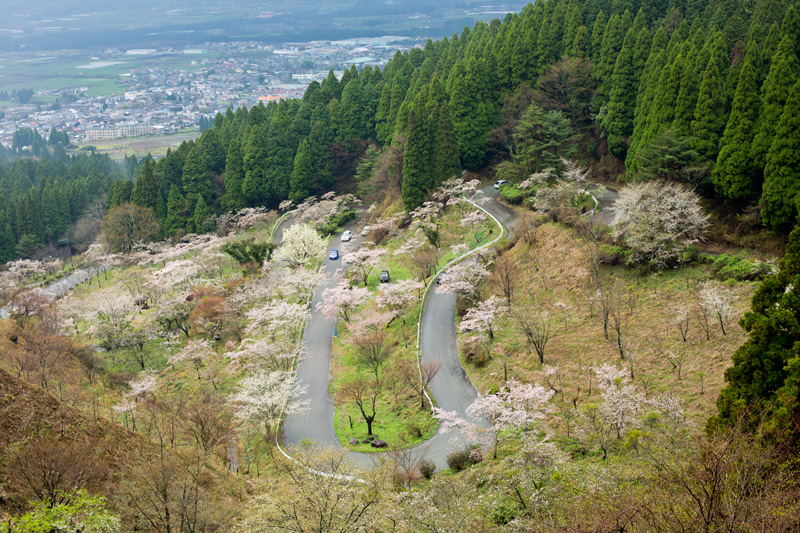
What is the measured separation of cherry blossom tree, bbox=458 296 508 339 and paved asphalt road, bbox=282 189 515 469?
182cm

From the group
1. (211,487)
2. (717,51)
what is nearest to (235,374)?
(211,487)

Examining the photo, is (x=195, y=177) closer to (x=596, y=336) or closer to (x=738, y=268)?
(x=596, y=336)

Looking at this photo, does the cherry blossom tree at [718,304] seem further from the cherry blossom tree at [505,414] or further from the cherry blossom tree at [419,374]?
the cherry blossom tree at [419,374]

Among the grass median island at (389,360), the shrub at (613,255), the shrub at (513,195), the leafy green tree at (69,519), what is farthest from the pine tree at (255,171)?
the leafy green tree at (69,519)

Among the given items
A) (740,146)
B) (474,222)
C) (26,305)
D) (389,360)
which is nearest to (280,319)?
(389,360)

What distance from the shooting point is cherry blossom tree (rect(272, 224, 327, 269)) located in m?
41.8

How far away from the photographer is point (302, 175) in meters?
57.3

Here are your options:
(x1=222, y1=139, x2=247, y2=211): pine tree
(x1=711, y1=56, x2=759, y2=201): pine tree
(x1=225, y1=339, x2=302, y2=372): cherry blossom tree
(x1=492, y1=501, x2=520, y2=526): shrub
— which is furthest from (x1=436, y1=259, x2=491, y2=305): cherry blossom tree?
(x1=222, y1=139, x2=247, y2=211): pine tree

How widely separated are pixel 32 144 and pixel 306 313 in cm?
12265

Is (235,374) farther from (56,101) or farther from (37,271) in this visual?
(56,101)

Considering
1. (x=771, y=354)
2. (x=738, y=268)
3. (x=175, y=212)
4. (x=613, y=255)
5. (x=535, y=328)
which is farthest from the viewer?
(x=175, y=212)

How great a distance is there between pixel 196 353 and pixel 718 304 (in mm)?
26080

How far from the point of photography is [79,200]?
242 feet

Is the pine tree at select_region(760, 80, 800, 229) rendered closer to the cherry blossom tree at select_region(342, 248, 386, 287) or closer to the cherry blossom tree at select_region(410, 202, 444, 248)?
the cherry blossom tree at select_region(410, 202, 444, 248)
